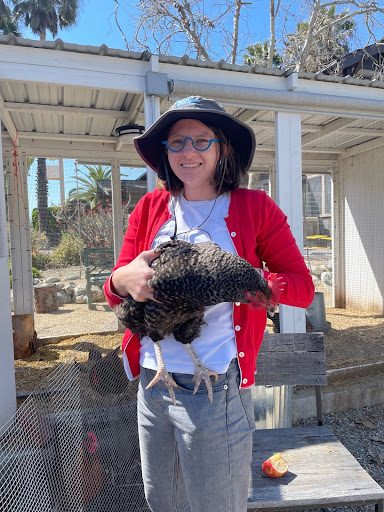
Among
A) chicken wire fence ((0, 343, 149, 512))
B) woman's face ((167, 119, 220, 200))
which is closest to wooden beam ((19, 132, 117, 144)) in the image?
chicken wire fence ((0, 343, 149, 512))

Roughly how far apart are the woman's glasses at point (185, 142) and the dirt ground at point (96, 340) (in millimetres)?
2849

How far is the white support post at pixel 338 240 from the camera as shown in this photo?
6281 mm

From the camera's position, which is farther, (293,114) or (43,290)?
(43,290)

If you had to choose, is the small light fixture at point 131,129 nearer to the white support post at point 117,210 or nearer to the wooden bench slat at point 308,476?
the white support post at point 117,210

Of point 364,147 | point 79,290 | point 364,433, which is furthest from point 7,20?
point 364,433

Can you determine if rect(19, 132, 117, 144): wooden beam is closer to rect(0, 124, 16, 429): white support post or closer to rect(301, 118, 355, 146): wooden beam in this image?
rect(0, 124, 16, 429): white support post

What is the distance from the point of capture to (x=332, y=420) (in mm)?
3213

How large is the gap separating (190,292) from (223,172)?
40 cm

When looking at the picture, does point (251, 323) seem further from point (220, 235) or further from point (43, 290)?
point (43, 290)

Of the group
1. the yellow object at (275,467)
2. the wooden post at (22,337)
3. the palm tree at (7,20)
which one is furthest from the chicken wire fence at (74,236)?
the palm tree at (7,20)

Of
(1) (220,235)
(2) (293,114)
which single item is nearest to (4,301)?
(1) (220,235)

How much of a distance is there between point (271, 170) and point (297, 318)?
279 cm

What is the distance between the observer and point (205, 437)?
1.08 m

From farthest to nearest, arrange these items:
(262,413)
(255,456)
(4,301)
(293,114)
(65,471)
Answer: (293,114)
(262,413)
(4,301)
(255,456)
(65,471)
